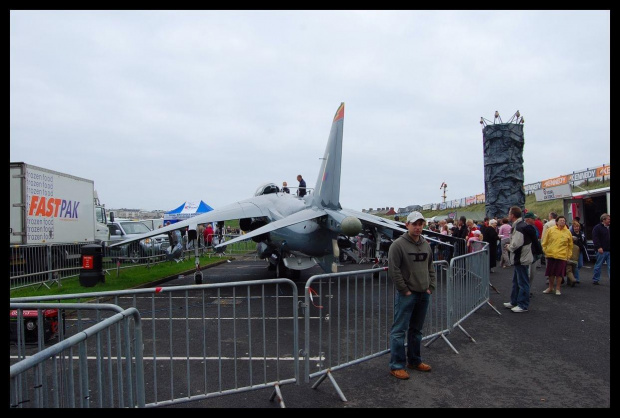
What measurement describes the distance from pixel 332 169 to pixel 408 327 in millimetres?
5435

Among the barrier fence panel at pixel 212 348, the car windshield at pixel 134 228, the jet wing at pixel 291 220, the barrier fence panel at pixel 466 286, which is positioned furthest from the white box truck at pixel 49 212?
the barrier fence panel at pixel 466 286

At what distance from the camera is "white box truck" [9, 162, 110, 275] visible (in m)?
11.8

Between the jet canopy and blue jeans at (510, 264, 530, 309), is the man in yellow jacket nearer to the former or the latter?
blue jeans at (510, 264, 530, 309)

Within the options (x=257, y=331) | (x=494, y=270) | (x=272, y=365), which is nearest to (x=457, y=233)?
(x=494, y=270)

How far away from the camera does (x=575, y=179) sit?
42219 mm

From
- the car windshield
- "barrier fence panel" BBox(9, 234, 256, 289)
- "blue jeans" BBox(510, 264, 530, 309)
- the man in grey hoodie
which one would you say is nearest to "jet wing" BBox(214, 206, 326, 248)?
"barrier fence panel" BBox(9, 234, 256, 289)

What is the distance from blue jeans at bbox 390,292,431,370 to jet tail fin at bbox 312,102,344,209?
5.05 metres

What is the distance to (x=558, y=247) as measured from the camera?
9000 millimetres

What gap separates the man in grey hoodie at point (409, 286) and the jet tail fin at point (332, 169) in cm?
490

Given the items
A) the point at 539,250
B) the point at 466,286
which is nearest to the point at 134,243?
the point at 466,286

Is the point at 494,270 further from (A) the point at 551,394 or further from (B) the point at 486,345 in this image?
(A) the point at 551,394

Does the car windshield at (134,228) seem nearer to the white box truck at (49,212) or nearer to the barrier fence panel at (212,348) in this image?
the white box truck at (49,212)

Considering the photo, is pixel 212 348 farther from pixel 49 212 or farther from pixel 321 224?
pixel 49 212

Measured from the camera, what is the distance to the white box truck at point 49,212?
1179 cm
